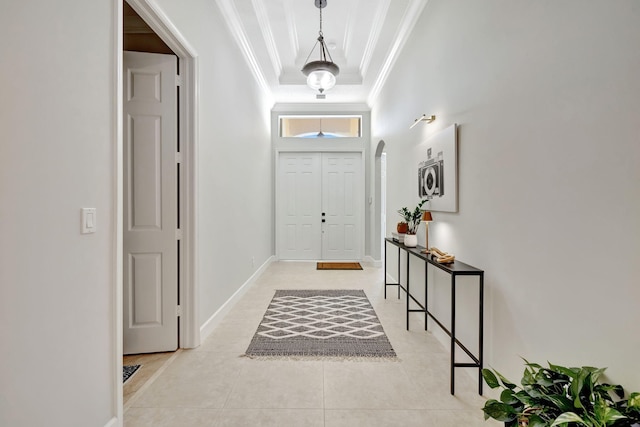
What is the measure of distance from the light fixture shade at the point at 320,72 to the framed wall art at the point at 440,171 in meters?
1.56

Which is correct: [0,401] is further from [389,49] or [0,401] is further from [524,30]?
[389,49]

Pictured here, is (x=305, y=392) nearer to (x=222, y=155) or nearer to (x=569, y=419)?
(x=569, y=419)

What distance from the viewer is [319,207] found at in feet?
21.3

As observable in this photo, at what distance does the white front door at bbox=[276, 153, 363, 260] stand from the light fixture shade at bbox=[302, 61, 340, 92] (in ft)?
8.23

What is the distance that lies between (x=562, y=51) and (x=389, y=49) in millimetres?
3160

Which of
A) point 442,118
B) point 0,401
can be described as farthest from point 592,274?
point 0,401

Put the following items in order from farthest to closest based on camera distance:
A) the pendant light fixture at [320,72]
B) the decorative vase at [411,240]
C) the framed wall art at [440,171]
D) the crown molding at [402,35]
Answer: the pendant light fixture at [320,72] < the crown molding at [402,35] < the decorative vase at [411,240] < the framed wall art at [440,171]

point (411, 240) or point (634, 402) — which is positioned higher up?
point (411, 240)

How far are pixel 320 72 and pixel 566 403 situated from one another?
376 centimetres

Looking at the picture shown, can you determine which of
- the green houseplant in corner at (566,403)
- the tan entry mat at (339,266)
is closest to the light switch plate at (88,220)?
the green houseplant in corner at (566,403)

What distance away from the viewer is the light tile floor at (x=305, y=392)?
5.57ft

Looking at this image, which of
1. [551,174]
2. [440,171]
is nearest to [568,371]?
[551,174]

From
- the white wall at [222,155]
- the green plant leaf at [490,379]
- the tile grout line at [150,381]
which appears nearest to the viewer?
the green plant leaf at [490,379]

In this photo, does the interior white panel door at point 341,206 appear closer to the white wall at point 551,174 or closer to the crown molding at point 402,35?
the crown molding at point 402,35
